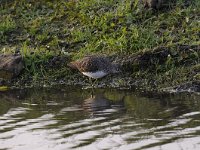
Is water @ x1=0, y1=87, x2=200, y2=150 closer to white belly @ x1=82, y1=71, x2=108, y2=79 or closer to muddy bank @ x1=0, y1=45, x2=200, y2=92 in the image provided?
white belly @ x1=82, y1=71, x2=108, y2=79

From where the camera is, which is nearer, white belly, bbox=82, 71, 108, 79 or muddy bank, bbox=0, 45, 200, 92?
muddy bank, bbox=0, 45, 200, 92

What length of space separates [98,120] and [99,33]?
4.24 metres

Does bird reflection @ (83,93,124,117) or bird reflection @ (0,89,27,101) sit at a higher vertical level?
bird reflection @ (0,89,27,101)

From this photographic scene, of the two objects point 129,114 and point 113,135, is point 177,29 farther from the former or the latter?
point 113,135

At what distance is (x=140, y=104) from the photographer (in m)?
9.05

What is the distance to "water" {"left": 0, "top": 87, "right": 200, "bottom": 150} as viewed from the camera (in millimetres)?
6980

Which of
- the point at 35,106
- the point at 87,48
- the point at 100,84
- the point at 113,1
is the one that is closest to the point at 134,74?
the point at 100,84

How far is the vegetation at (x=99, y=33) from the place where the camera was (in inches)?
417

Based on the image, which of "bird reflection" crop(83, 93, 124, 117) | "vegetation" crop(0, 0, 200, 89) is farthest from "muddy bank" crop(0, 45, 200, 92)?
"bird reflection" crop(83, 93, 124, 117)

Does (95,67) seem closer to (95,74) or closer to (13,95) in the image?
(95,74)

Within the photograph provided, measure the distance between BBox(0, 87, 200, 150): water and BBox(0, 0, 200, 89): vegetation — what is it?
3.09 ft

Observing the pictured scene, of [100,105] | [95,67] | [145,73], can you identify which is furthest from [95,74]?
[100,105]

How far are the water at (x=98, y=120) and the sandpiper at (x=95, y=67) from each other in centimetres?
32

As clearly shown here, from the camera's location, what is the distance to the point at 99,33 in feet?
39.7
